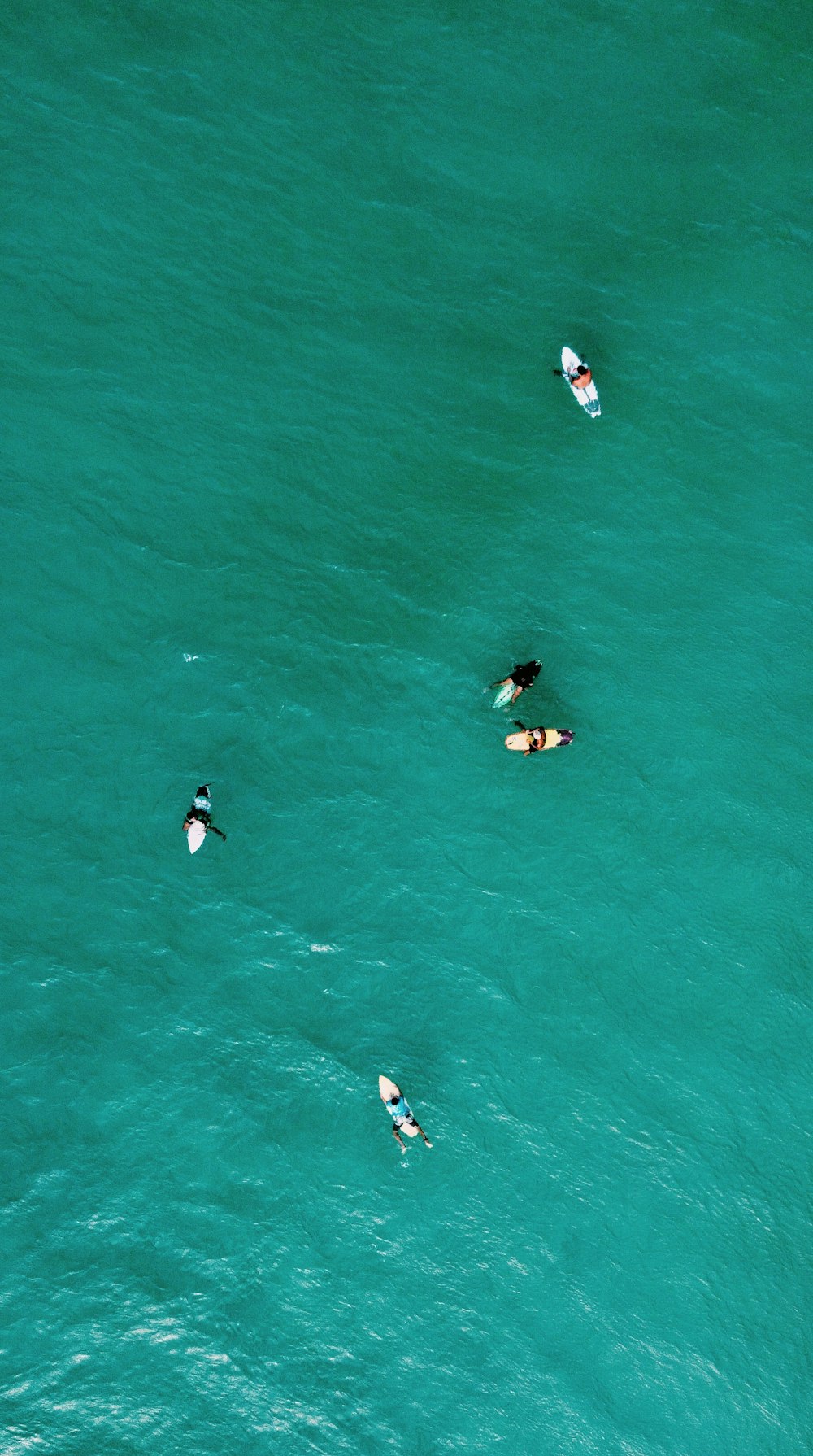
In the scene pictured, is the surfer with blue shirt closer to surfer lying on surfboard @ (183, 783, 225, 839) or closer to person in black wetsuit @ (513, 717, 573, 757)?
surfer lying on surfboard @ (183, 783, 225, 839)

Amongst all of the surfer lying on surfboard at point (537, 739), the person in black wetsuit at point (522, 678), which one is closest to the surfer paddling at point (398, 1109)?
the surfer lying on surfboard at point (537, 739)

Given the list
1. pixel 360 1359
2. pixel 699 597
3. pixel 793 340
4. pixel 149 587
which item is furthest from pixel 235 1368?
pixel 793 340

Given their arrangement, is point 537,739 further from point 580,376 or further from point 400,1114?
point 400,1114

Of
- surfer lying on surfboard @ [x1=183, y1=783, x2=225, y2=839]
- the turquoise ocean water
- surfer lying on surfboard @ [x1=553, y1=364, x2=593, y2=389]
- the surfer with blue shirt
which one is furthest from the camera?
the turquoise ocean water

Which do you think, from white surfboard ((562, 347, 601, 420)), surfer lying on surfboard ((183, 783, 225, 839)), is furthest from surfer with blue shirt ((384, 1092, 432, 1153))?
white surfboard ((562, 347, 601, 420))

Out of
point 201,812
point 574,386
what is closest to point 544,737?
point 201,812

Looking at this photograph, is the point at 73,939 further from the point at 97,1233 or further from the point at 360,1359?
the point at 360,1359
